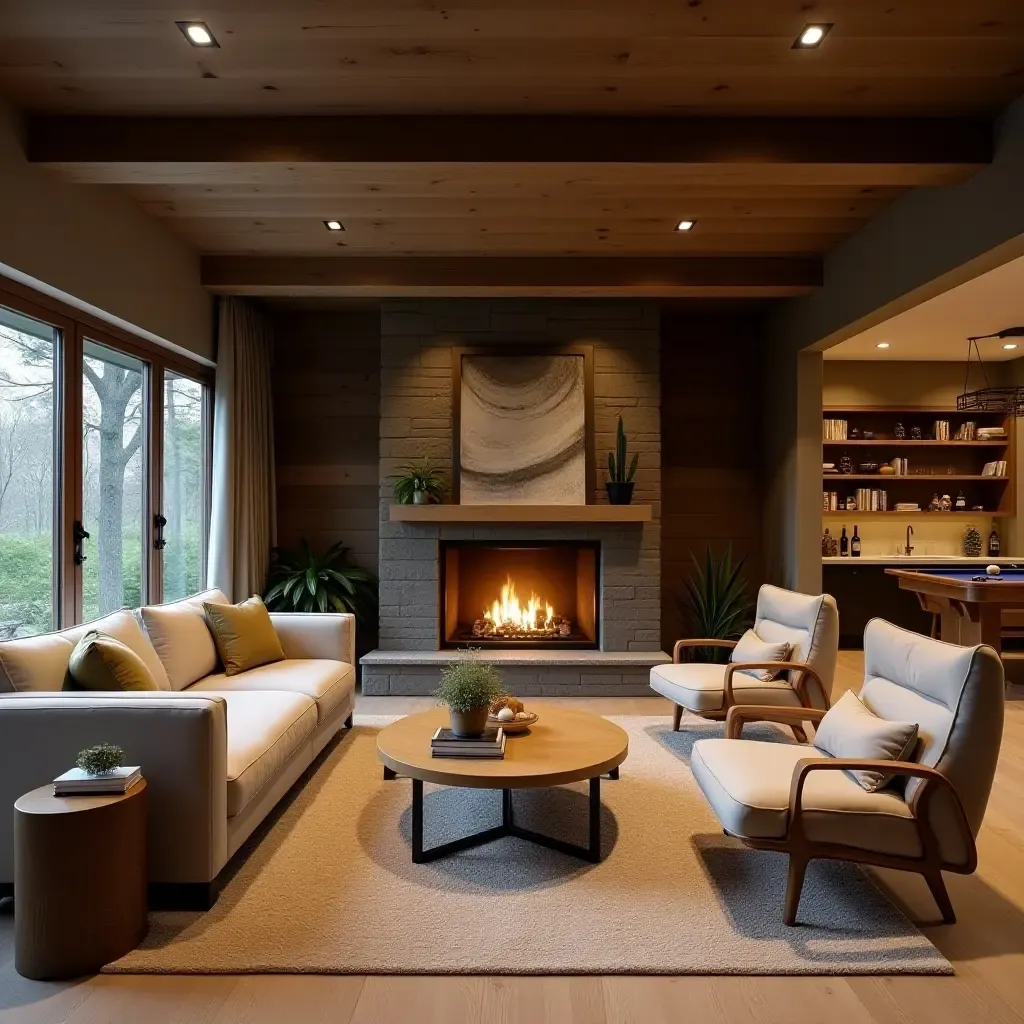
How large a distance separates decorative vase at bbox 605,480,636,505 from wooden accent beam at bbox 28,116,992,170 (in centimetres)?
254

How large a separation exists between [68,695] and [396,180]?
2513 mm

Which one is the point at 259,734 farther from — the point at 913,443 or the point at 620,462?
the point at 913,443

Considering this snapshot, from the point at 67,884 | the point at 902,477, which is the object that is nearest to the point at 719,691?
the point at 67,884

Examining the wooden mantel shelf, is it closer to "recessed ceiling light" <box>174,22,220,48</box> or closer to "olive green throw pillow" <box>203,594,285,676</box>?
"olive green throw pillow" <box>203,594,285,676</box>

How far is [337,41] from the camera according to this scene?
2.57 metres

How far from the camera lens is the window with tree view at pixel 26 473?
3301 millimetres

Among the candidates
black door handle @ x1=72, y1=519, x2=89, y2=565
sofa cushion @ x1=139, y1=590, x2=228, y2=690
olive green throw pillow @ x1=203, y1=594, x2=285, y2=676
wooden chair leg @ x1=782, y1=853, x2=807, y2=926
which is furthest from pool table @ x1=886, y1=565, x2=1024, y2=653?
black door handle @ x1=72, y1=519, x2=89, y2=565

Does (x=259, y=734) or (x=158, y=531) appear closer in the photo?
(x=259, y=734)

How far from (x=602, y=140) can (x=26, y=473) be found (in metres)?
2.81

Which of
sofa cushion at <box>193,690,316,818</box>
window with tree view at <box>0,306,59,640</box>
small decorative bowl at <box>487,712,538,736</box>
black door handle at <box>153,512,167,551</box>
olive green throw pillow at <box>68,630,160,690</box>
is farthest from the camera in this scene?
black door handle at <box>153,512,167,551</box>

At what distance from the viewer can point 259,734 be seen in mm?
2900

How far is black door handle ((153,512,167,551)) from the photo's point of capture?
15.1ft

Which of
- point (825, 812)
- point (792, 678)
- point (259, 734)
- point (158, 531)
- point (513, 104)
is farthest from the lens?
point (158, 531)

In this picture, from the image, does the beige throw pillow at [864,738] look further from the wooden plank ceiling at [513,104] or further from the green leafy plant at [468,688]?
the wooden plank ceiling at [513,104]
